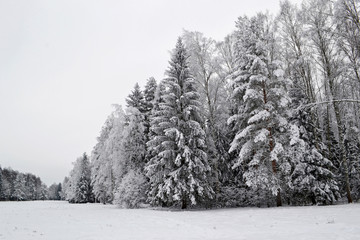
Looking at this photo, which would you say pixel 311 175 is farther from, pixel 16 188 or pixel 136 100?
pixel 16 188

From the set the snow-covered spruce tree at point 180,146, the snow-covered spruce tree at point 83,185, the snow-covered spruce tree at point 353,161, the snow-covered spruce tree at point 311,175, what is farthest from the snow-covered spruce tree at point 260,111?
the snow-covered spruce tree at point 83,185

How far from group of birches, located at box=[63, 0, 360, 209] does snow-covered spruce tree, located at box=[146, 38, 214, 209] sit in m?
0.09

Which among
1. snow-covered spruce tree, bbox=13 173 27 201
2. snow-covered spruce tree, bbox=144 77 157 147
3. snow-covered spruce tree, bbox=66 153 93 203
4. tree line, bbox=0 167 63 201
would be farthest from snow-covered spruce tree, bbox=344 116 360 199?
snow-covered spruce tree, bbox=13 173 27 201

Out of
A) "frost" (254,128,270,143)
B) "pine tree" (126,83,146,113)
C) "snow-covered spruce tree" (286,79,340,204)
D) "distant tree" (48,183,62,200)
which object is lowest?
"distant tree" (48,183,62,200)

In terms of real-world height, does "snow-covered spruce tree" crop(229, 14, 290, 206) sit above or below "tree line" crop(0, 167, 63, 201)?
above

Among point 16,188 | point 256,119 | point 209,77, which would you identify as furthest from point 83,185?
point 256,119

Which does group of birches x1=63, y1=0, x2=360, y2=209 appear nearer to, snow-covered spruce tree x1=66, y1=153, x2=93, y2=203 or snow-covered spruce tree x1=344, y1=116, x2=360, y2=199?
snow-covered spruce tree x1=344, y1=116, x2=360, y2=199

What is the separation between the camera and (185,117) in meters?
20.0

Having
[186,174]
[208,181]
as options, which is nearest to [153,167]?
[186,174]

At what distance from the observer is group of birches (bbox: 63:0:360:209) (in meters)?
16.2

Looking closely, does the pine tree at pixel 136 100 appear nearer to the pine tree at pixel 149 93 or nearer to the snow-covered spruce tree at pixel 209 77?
the pine tree at pixel 149 93

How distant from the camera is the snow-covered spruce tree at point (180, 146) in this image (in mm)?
18016

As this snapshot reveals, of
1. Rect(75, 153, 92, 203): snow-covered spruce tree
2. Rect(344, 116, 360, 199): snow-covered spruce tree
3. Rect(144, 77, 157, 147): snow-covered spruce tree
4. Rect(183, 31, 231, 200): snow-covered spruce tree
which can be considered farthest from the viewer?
Rect(75, 153, 92, 203): snow-covered spruce tree

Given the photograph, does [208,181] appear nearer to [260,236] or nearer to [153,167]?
[153,167]
